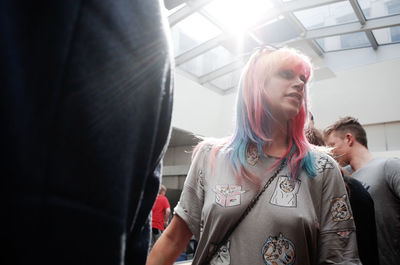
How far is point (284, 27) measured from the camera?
7977 mm

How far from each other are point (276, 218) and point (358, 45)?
883cm

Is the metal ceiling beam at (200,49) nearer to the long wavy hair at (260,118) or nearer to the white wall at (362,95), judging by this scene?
the white wall at (362,95)

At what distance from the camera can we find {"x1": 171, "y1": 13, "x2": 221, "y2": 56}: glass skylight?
7879 mm

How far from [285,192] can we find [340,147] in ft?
6.44

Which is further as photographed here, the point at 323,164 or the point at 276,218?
the point at 323,164

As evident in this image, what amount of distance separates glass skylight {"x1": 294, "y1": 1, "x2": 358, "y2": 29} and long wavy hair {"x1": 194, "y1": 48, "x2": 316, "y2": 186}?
6833 millimetres

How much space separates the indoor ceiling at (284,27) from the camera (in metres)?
7.03

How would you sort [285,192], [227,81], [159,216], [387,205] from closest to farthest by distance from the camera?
[285,192] → [387,205] → [159,216] → [227,81]

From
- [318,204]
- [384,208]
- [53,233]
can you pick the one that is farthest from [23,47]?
[384,208]

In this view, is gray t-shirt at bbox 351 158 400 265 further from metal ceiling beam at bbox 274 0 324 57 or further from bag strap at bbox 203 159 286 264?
metal ceiling beam at bbox 274 0 324 57

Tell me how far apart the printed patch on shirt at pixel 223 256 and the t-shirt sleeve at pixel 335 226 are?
34 centimetres

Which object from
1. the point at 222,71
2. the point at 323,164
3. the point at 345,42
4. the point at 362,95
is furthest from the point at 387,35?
the point at 323,164

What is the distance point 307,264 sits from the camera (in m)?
1.11

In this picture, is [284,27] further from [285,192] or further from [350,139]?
[285,192]
